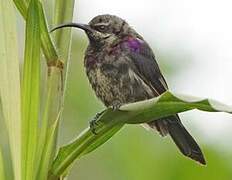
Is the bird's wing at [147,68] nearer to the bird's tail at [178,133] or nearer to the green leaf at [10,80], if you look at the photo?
the bird's tail at [178,133]

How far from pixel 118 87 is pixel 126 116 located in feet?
2.61

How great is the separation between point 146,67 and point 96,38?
0.18m

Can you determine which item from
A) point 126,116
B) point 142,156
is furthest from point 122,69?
point 126,116

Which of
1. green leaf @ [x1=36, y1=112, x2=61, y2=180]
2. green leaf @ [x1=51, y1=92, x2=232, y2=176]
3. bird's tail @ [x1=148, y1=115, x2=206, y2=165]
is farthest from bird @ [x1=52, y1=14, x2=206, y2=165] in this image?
green leaf @ [x1=36, y1=112, x2=61, y2=180]

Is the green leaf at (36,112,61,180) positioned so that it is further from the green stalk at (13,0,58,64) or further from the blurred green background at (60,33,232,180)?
the blurred green background at (60,33,232,180)

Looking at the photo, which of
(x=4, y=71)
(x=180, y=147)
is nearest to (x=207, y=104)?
(x=4, y=71)

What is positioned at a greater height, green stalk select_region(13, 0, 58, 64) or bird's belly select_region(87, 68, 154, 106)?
green stalk select_region(13, 0, 58, 64)

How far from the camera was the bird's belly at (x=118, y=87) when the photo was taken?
1.94 meters

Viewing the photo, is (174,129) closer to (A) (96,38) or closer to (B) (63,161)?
(A) (96,38)

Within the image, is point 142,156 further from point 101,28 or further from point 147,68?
point 101,28

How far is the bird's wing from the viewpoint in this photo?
1988mm

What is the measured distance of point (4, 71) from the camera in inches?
45.0

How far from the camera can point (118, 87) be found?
195cm

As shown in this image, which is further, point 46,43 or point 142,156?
point 142,156
